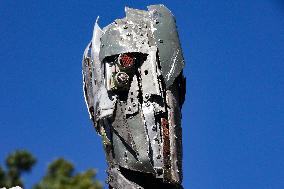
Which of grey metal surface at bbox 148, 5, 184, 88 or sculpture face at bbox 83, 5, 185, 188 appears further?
grey metal surface at bbox 148, 5, 184, 88

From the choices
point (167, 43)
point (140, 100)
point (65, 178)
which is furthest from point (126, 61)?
point (65, 178)

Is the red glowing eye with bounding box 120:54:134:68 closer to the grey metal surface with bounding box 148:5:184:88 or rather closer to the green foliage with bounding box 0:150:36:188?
the grey metal surface with bounding box 148:5:184:88

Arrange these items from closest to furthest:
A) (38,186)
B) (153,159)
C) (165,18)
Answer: (153,159)
(165,18)
(38,186)

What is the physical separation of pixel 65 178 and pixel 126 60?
14426 millimetres

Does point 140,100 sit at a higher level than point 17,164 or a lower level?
lower

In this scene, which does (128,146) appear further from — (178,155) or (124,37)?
(124,37)

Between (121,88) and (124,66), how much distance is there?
0.69ft

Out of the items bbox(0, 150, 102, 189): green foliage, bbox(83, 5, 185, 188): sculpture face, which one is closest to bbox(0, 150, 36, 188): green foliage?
bbox(0, 150, 102, 189): green foliage

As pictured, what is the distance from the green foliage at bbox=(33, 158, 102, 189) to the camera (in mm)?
19703

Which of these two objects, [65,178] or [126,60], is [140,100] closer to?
[126,60]

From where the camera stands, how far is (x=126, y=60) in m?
6.89

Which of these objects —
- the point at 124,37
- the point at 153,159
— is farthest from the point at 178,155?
the point at 124,37

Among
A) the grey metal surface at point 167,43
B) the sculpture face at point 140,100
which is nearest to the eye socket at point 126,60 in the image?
the sculpture face at point 140,100

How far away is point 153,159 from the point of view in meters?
6.71
